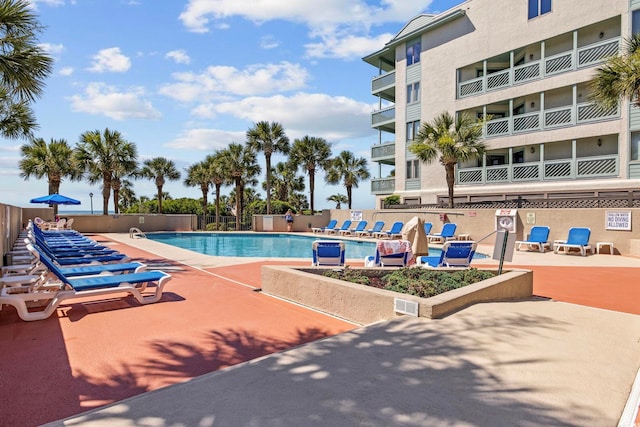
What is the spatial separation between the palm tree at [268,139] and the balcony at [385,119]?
775 centimetres

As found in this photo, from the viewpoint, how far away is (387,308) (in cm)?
570

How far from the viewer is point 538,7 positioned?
2183 centimetres

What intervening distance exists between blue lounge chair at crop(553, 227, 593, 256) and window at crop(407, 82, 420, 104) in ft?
50.9

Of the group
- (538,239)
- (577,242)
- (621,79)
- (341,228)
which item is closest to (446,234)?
(538,239)

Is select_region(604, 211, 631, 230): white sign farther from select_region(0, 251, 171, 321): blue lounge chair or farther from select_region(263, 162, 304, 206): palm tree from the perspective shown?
select_region(263, 162, 304, 206): palm tree

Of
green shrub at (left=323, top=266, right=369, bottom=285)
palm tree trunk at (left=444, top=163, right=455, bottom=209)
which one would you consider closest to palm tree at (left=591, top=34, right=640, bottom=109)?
palm tree trunk at (left=444, top=163, right=455, bottom=209)

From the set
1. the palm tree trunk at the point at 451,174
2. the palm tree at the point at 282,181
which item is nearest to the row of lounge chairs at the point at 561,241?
the palm tree trunk at the point at 451,174

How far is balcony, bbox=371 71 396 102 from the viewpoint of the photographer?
3024cm

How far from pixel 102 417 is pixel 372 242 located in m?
19.2

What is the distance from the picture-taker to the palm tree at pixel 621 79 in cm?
1125

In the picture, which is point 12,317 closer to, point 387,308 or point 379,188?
point 387,308

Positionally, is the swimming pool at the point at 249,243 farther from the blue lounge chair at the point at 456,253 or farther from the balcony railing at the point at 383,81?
the balcony railing at the point at 383,81

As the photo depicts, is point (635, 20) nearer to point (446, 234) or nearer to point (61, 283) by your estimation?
point (446, 234)

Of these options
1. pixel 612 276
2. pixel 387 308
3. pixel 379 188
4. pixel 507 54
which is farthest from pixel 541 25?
pixel 387 308
